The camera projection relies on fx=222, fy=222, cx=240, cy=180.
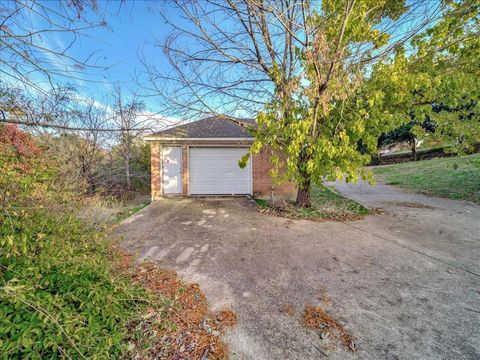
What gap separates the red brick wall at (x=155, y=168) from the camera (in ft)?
30.9

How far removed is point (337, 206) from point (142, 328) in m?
6.99

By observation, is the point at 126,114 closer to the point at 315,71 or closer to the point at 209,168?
the point at 209,168

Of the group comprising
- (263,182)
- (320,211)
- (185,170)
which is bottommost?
(320,211)

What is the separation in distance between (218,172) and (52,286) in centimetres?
793

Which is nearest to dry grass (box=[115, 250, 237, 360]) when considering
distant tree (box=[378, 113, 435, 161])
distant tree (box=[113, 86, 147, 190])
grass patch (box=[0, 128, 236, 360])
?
grass patch (box=[0, 128, 236, 360])

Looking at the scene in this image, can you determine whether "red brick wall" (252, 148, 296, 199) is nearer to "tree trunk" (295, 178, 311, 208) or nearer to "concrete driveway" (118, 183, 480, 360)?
"tree trunk" (295, 178, 311, 208)

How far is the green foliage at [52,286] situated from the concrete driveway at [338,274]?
1.12 m

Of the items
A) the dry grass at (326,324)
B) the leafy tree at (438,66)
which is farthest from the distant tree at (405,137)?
the dry grass at (326,324)

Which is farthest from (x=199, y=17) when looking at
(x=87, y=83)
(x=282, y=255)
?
(x=282, y=255)

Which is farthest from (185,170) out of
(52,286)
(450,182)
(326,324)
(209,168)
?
(450,182)

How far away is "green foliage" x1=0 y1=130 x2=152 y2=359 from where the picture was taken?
1.59m

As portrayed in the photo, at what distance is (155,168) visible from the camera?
9.51 metres

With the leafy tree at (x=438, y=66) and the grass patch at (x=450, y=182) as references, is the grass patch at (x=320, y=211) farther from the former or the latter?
the grass patch at (x=450, y=182)

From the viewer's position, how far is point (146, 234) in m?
5.15
